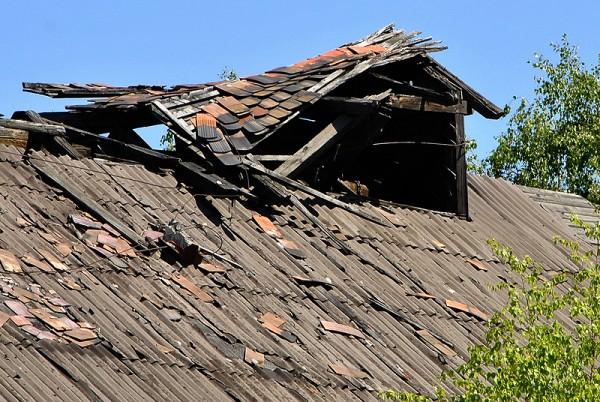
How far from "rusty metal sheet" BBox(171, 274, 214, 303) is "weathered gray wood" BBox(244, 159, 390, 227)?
232cm

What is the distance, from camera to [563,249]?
15.6 metres

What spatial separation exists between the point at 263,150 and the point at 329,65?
128cm

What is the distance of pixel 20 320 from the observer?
8156 mm

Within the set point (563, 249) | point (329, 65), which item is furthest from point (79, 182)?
point (563, 249)

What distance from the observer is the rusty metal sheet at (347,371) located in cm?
992

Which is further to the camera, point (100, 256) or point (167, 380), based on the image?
point (100, 256)

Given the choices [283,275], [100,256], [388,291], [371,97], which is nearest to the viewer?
[100,256]

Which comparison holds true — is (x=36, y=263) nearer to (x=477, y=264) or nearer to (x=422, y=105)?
(x=477, y=264)

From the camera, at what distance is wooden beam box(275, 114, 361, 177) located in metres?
13.4

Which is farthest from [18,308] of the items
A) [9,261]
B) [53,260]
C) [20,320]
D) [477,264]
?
[477,264]

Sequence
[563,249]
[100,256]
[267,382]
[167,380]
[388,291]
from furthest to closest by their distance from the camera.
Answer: [563,249]
[388,291]
[100,256]
[267,382]
[167,380]

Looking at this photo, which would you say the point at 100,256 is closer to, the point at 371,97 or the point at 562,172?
the point at 371,97

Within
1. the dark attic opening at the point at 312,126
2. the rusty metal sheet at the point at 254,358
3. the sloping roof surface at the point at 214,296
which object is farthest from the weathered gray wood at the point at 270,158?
the rusty metal sheet at the point at 254,358

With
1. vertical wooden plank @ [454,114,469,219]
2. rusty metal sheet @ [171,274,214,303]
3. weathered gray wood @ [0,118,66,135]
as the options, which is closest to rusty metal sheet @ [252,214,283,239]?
rusty metal sheet @ [171,274,214,303]
